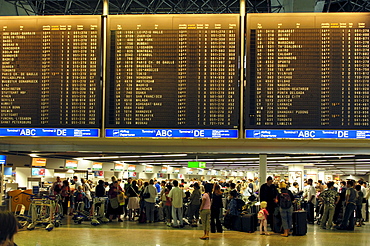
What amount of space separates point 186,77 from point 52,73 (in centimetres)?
337

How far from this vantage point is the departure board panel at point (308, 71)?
35.0ft

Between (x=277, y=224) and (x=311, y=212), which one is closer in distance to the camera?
(x=277, y=224)

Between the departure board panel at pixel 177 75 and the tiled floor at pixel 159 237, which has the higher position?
the departure board panel at pixel 177 75

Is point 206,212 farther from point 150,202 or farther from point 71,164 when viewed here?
point 71,164

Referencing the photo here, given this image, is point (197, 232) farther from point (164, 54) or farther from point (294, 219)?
point (164, 54)

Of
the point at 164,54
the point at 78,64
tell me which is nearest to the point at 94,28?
the point at 78,64

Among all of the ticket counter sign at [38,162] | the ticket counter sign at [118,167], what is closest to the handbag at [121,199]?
the ticket counter sign at [38,162]

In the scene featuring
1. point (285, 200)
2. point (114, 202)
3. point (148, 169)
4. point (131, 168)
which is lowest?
point (148, 169)

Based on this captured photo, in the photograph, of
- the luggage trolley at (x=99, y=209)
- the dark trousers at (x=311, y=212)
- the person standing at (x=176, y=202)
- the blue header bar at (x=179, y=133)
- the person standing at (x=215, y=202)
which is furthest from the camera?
the dark trousers at (x=311, y=212)

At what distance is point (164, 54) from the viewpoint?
11.1 metres

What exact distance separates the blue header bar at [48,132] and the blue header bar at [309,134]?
3.92 meters

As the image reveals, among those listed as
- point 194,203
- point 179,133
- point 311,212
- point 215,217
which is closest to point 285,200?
point 215,217

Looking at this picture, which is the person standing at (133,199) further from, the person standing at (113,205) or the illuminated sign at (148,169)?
the illuminated sign at (148,169)

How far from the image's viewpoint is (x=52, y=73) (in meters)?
11.2
